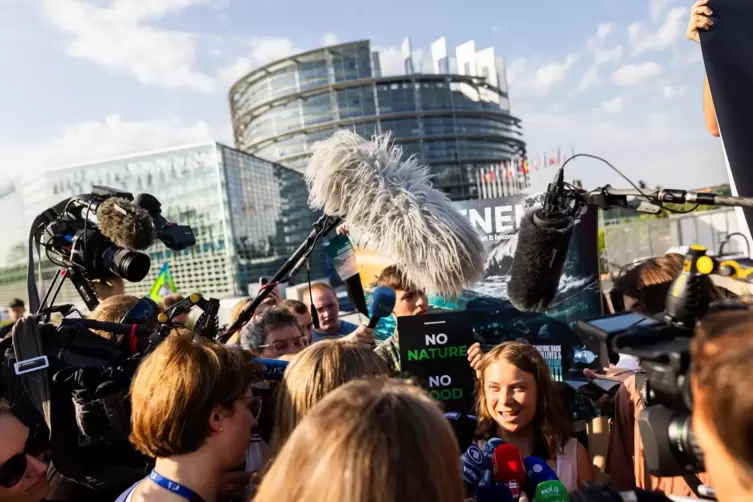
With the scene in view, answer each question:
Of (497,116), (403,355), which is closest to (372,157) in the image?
(403,355)

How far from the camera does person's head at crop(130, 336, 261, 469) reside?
1.62 metres

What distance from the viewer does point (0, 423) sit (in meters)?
1.75

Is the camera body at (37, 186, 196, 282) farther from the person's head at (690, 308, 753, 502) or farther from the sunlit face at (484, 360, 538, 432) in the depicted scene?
the person's head at (690, 308, 753, 502)

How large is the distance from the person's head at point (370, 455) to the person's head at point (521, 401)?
142 centimetres

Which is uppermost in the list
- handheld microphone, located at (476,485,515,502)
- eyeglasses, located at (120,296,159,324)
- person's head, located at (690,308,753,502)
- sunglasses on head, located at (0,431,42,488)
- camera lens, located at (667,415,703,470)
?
eyeglasses, located at (120,296,159,324)

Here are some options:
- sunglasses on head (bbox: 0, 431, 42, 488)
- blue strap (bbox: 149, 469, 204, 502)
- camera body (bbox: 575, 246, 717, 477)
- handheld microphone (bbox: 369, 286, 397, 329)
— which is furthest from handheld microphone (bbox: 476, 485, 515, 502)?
sunglasses on head (bbox: 0, 431, 42, 488)

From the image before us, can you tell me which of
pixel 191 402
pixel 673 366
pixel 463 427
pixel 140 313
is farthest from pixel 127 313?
pixel 673 366

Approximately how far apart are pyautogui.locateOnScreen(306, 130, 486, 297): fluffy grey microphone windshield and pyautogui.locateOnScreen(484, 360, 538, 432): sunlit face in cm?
54

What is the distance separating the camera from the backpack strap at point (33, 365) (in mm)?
1785

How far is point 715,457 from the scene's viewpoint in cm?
92

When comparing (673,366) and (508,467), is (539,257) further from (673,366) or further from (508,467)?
(673,366)

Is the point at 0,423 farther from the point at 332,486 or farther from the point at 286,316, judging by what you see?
the point at 286,316

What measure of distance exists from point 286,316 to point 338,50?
1885 inches

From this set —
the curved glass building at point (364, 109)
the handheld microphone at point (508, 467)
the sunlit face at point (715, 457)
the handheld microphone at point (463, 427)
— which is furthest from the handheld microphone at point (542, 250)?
the curved glass building at point (364, 109)
